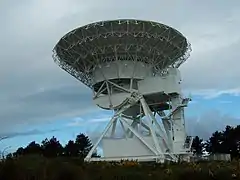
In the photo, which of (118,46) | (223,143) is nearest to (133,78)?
(118,46)

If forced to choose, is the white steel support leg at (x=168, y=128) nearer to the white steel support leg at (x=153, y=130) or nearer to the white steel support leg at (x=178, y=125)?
the white steel support leg at (x=153, y=130)

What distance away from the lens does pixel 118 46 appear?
1772 inches

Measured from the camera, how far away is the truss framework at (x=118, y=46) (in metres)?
43.5

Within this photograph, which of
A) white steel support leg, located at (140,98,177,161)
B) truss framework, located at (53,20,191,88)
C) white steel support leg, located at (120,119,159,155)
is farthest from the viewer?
white steel support leg, located at (140,98,177,161)

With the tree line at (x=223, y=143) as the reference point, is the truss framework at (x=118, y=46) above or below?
above

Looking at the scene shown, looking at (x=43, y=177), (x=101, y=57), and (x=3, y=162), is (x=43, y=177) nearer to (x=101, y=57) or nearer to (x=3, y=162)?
(x=3, y=162)

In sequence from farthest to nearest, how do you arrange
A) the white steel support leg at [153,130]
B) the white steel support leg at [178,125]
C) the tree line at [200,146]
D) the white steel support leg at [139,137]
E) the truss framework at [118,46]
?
1. the tree line at [200,146]
2. the white steel support leg at [178,125]
3. the white steel support leg at [153,130]
4. the white steel support leg at [139,137]
5. the truss framework at [118,46]

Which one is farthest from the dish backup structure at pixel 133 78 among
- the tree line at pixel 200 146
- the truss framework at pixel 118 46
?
the tree line at pixel 200 146

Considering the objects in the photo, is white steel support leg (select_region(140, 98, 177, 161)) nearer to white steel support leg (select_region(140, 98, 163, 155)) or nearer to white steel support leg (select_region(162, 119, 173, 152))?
white steel support leg (select_region(140, 98, 163, 155))

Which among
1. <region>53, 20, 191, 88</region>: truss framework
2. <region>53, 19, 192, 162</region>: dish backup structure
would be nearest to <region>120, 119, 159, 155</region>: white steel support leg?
<region>53, 19, 192, 162</region>: dish backup structure

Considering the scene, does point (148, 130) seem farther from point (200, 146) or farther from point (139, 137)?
point (200, 146)

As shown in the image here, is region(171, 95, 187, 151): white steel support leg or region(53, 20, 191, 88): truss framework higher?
region(53, 20, 191, 88): truss framework

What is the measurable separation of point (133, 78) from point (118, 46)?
4.21m

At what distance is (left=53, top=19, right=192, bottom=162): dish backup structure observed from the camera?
44.2m
